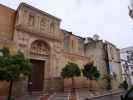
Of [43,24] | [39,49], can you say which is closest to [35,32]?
[43,24]

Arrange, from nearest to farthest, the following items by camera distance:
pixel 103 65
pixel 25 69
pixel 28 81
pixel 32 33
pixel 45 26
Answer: pixel 25 69
pixel 28 81
pixel 32 33
pixel 45 26
pixel 103 65

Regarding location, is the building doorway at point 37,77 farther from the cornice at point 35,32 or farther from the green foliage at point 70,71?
the cornice at point 35,32

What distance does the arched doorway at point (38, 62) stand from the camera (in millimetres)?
16438

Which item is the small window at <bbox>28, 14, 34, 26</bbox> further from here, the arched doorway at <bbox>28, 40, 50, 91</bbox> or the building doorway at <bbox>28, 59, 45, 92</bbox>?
the building doorway at <bbox>28, 59, 45, 92</bbox>

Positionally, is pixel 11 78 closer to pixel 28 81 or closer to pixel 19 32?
pixel 28 81

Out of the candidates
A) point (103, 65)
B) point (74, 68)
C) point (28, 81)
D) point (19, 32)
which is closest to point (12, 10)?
point (19, 32)

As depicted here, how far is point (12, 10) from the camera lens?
17547 mm

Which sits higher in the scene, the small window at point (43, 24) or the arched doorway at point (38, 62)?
the small window at point (43, 24)

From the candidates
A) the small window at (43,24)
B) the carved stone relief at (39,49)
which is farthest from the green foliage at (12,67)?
the small window at (43,24)

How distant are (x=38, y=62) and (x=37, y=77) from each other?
1.80 m

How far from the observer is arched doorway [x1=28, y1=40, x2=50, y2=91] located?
53.9 feet

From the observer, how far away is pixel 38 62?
57.3 feet

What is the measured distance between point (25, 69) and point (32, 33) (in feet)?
22.1

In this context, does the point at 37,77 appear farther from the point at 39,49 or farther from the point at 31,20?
the point at 31,20
